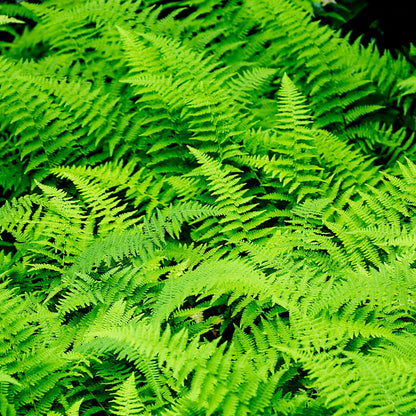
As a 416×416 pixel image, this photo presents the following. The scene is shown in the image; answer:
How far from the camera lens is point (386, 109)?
430 cm

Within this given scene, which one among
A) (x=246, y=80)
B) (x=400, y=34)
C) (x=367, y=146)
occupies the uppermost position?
(x=400, y=34)

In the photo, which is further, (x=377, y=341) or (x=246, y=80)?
(x=246, y=80)

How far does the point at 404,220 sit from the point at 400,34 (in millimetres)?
2909

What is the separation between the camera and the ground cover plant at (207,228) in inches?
90.0

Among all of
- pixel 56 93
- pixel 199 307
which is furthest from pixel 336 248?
pixel 56 93

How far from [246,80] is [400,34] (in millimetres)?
2354

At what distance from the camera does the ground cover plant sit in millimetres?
2287

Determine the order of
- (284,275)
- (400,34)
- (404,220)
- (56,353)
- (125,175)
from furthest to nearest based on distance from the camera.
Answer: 1. (400,34)
2. (125,175)
3. (404,220)
4. (284,275)
5. (56,353)

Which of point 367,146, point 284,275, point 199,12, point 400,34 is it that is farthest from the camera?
point 400,34

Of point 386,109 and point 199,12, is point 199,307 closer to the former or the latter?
point 386,109

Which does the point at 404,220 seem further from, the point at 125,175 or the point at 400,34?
the point at 400,34

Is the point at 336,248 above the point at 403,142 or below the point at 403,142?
below

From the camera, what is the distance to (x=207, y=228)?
346cm

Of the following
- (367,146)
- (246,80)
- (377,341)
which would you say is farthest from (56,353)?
(367,146)
